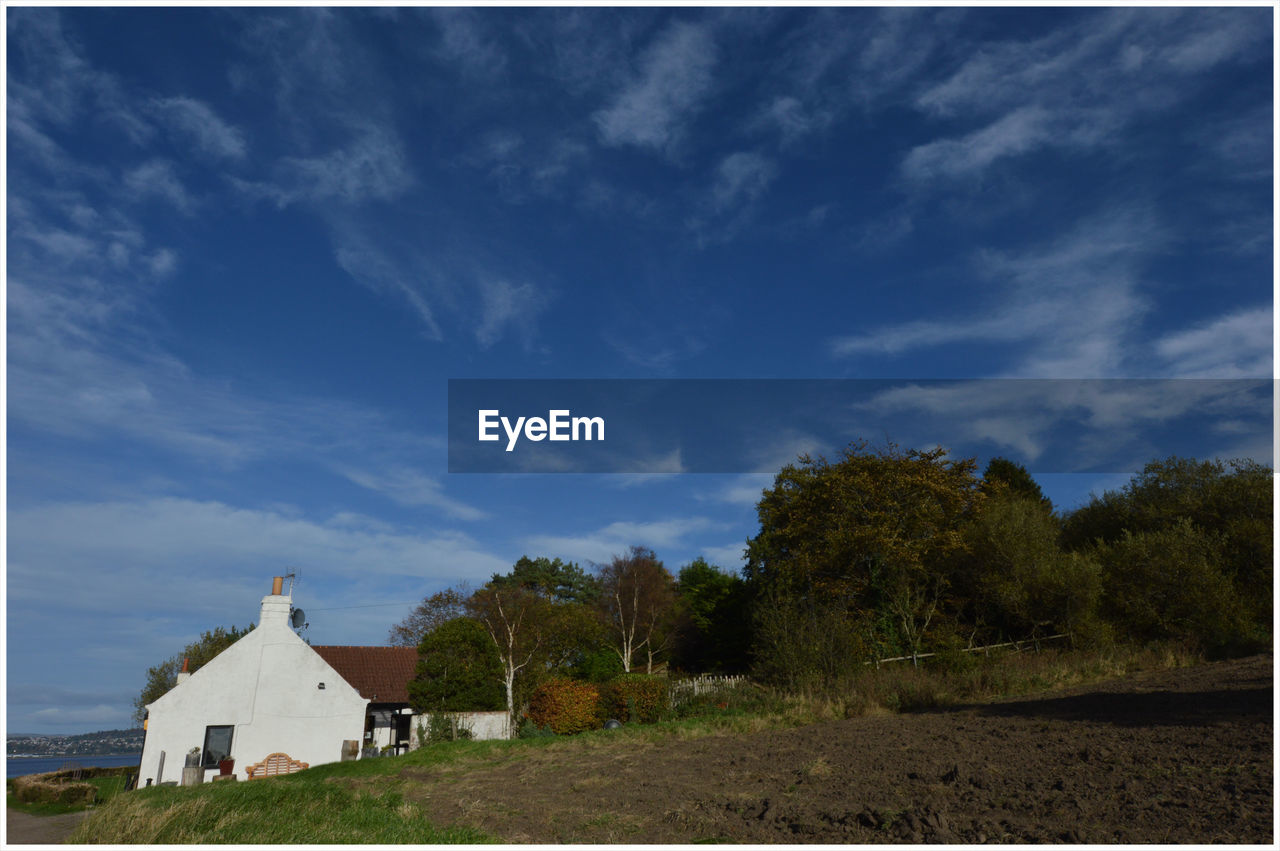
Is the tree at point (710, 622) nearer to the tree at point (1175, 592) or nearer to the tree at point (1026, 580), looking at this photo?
the tree at point (1026, 580)

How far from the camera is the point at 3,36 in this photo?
682 cm

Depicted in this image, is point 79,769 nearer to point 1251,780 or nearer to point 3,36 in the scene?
point 3,36

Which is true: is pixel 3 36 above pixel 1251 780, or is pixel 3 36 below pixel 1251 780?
above

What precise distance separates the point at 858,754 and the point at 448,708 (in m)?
18.5

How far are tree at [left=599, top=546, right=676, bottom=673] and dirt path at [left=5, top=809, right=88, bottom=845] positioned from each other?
3003cm

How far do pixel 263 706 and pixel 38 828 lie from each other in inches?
542

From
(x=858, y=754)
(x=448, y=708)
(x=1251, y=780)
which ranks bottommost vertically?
(x=448, y=708)

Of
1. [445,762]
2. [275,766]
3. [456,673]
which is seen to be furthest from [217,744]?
[445,762]

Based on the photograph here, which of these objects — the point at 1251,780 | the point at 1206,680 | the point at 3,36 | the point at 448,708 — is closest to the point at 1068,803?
the point at 1251,780

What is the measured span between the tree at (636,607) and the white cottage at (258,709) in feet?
62.5

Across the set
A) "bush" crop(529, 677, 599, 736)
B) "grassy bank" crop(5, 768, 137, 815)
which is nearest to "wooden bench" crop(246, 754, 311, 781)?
"grassy bank" crop(5, 768, 137, 815)

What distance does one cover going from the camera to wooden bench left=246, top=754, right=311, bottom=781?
76.4 feet

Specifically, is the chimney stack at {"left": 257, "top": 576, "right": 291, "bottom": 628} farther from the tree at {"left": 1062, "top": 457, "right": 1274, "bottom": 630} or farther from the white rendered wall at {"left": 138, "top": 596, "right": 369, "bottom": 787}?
the tree at {"left": 1062, "top": 457, "right": 1274, "bottom": 630}

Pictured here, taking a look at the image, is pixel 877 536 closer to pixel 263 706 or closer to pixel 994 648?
pixel 994 648
